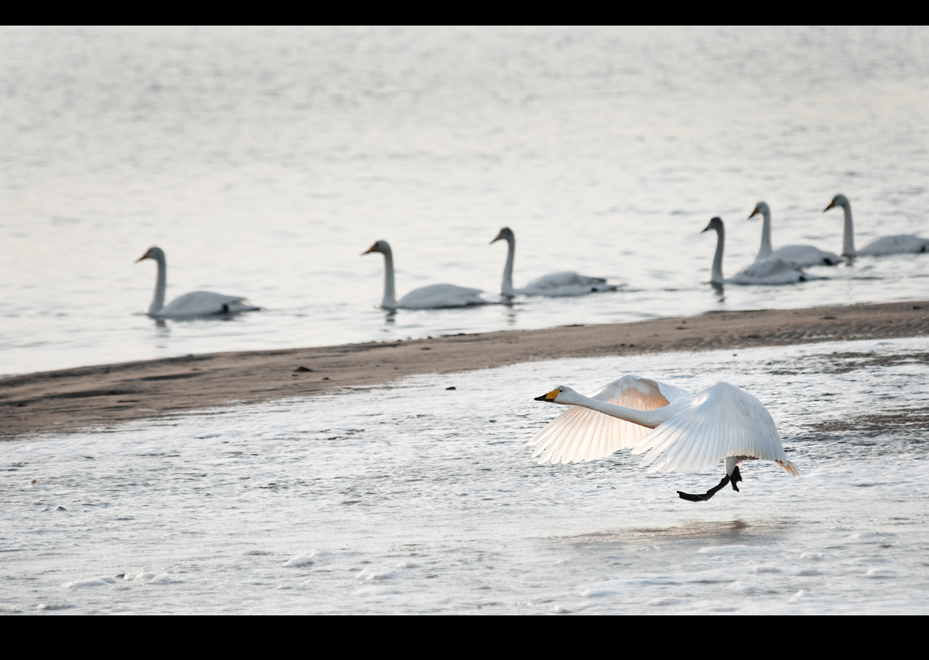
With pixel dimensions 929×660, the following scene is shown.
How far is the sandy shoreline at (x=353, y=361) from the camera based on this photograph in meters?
9.53

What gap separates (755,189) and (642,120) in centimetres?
1424

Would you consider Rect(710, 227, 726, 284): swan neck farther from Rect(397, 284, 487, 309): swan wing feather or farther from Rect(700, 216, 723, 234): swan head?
Rect(397, 284, 487, 309): swan wing feather

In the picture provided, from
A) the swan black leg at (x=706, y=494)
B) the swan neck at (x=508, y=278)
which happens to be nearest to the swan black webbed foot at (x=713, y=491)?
the swan black leg at (x=706, y=494)

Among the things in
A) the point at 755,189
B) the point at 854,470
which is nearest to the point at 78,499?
the point at 854,470

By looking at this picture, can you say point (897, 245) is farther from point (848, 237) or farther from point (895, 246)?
point (848, 237)

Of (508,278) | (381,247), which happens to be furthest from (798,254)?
(381,247)

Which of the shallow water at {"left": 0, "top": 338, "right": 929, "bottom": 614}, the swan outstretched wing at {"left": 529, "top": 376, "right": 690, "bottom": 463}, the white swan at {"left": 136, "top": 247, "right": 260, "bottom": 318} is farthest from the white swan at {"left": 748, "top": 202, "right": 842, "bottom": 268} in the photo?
the swan outstretched wing at {"left": 529, "top": 376, "right": 690, "bottom": 463}

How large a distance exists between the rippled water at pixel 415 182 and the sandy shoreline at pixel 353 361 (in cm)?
140

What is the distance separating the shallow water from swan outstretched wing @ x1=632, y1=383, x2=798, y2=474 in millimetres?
333

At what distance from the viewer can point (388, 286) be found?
1594cm

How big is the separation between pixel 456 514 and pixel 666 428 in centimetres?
110

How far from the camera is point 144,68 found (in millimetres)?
58688

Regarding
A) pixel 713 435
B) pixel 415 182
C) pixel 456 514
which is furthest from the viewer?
pixel 415 182

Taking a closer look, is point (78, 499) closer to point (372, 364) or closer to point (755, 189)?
point (372, 364)
